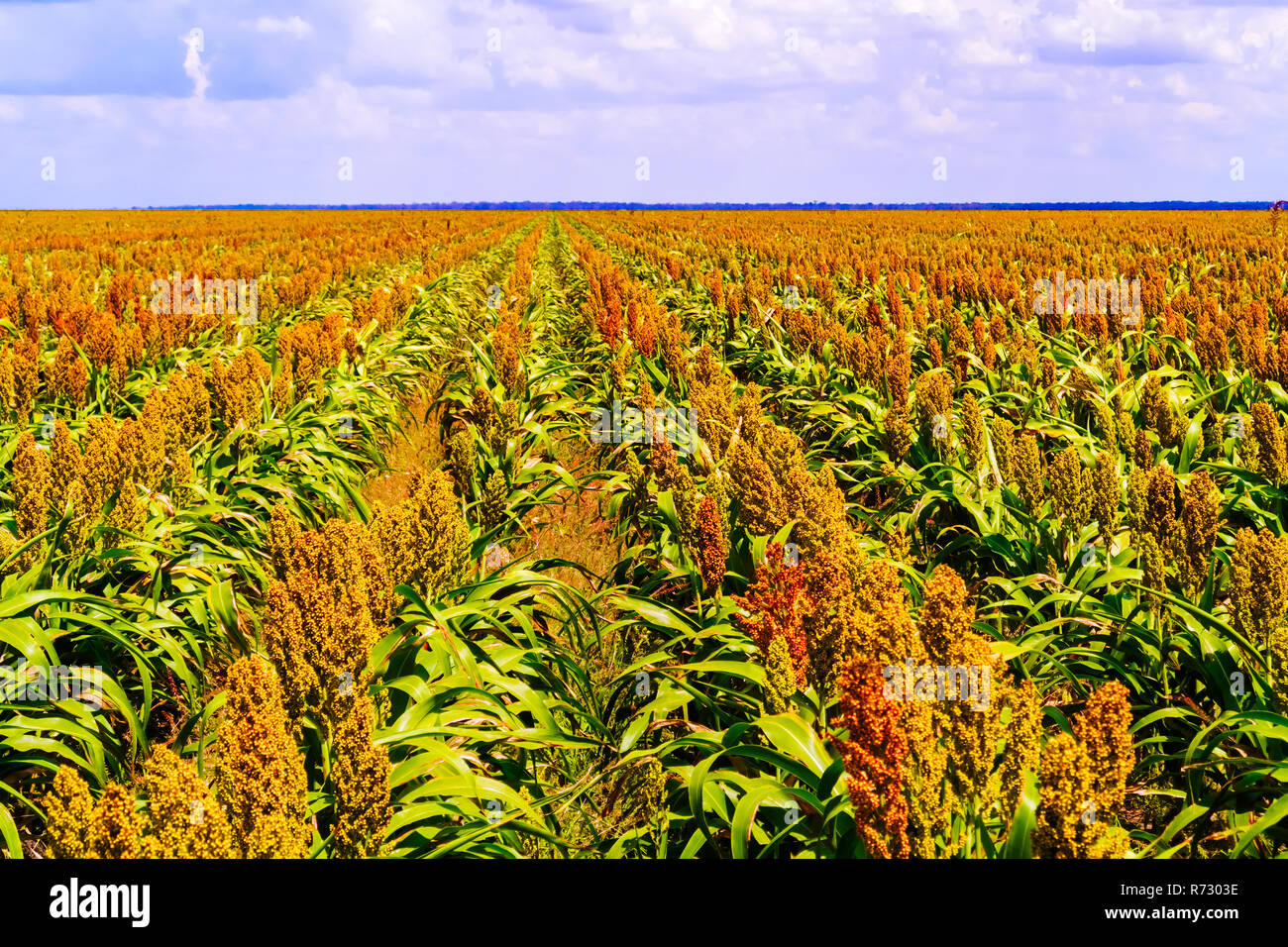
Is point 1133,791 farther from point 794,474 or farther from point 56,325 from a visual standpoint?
point 56,325

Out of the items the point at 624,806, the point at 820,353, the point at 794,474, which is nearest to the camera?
the point at 624,806

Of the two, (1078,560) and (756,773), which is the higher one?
(1078,560)

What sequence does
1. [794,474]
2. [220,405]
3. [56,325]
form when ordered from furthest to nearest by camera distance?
[56,325] → [220,405] → [794,474]

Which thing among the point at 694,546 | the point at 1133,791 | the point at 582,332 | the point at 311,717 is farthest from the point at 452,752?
the point at 582,332

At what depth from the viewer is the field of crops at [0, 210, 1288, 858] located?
82.0 inches

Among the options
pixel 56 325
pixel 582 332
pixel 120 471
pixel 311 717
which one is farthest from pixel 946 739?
pixel 582 332

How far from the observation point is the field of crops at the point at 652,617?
2.08 m

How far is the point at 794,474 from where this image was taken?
384 cm

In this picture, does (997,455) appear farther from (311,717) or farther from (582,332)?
(582,332)

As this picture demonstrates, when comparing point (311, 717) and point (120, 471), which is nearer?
point (311, 717)

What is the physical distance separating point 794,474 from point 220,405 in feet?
13.5

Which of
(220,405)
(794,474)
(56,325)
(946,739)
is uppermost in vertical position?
(56,325)

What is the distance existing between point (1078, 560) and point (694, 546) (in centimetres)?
167

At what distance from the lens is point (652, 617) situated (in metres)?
4.09
